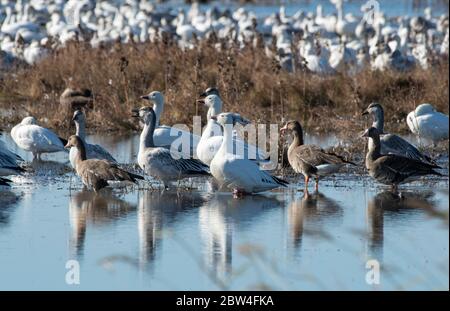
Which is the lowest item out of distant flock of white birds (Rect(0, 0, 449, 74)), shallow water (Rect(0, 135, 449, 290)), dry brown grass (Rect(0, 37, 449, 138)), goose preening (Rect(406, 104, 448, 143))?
shallow water (Rect(0, 135, 449, 290))

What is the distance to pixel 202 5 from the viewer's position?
5569 cm

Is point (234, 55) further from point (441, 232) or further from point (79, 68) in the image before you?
point (441, 232)

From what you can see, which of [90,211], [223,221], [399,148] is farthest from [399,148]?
[90,211]

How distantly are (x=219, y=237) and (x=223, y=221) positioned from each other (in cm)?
70

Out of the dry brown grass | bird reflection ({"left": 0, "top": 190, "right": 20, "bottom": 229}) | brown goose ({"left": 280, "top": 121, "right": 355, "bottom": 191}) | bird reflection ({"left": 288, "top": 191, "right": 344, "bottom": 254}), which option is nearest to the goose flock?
brown goose ({"left": 280, "top": 121, "right": 355, "bottom": 191})

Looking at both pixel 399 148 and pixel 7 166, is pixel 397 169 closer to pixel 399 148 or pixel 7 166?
pixel 399 148

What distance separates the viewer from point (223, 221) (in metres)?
9.78

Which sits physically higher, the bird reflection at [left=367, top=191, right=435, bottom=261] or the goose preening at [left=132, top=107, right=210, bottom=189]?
the goose preening at [left=132, top=107, right=210, bottom=189]

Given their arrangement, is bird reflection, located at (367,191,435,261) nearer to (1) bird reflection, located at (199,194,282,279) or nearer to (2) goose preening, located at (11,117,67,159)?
(1) bird reflection, located at (199,194,282,279)

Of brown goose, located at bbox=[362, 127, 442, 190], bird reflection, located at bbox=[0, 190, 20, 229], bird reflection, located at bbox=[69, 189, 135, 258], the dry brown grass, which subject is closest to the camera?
bird reflection, located at bbox=[69, 189, 135, 258]

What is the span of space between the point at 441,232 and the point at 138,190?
3584 mm

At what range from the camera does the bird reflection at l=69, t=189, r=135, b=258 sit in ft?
30.2

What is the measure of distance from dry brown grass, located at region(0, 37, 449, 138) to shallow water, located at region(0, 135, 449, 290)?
157 inches

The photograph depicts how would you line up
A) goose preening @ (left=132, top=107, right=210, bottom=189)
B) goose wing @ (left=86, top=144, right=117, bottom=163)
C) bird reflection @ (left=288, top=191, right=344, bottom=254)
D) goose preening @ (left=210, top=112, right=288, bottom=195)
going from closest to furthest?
bird reflection @ (left=288, top=191, right=344, bottom=254), goose preening @ (left=210, top=112, right=288, bottom=195), goose preening @ (left=132, top=107, right=210, bottom=189), goose wing @ (left=86, top=144, right=117, bottom=163)
